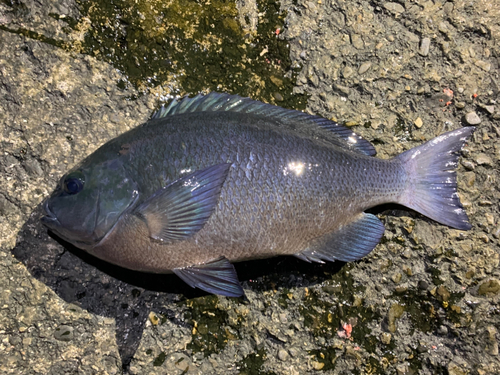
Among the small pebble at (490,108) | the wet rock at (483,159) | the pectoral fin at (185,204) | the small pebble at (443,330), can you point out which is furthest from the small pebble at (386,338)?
the small pebble at (490,108)

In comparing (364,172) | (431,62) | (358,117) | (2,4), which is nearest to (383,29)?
(431,62)

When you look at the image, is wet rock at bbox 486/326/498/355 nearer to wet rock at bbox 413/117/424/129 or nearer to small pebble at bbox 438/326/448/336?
small pebble at bbox 438/326/448/336

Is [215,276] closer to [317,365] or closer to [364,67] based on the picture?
[317,365]

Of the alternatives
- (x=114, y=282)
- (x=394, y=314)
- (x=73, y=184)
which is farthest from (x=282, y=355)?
(x=73, y=184)

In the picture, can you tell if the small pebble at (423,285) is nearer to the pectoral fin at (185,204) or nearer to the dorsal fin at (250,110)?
the dorsal fin at (250,110)

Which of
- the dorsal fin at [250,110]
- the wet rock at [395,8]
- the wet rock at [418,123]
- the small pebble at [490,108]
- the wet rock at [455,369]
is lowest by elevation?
the wet rock at [455,369]

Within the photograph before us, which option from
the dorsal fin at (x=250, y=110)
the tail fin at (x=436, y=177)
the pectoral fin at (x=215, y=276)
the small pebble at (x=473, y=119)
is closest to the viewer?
the pectoral fin at (x=215, y=276)

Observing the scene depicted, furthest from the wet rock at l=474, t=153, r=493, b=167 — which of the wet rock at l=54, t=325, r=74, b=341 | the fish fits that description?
the wet rock at l=54, t=325, r=74, b=341
